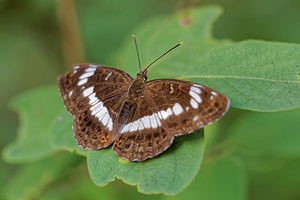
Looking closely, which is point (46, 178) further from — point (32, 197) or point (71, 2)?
point (71, 2)

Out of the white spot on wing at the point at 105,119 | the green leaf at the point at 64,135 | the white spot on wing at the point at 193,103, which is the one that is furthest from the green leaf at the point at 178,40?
the green leaf at the point at 64,135

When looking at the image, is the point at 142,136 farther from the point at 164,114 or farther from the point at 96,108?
the point at 96,108

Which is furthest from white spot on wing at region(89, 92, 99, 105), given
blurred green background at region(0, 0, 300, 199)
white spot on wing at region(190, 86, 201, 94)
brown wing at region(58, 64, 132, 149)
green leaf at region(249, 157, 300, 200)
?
green leaf at region(249, 157, 300, 200)

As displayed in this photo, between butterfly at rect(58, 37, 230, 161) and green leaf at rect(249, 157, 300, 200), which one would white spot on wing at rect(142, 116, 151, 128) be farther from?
green leaf at rect(249, 157, 300, 200)

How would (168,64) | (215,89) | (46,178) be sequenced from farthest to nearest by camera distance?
(46,178) < (168,64) < (215,89)

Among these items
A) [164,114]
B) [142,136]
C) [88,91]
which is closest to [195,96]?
[164,114]

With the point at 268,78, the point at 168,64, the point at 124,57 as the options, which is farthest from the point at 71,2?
the point at 268,78

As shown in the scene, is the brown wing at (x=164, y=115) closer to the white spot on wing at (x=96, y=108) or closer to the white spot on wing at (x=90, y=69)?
the white spot on wing at (x=96, y=108)
